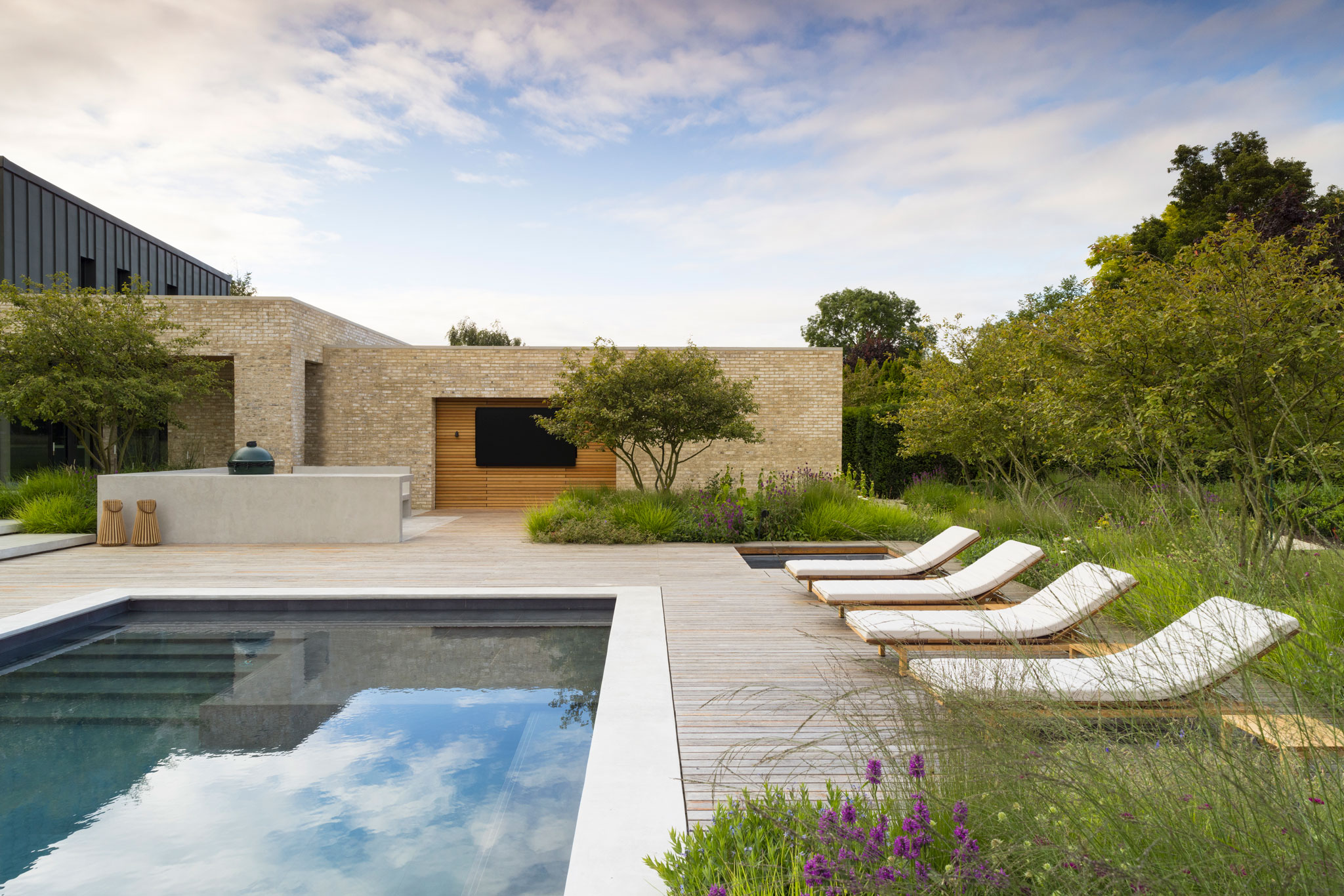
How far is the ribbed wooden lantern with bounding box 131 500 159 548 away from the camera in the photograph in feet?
29.9

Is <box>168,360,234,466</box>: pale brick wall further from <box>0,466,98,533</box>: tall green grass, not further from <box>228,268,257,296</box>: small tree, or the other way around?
<box>228,268,257,296</box>: small tree

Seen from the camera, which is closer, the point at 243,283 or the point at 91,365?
the point at 91,365

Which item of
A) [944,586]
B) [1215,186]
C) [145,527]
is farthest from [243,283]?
[1215,186]

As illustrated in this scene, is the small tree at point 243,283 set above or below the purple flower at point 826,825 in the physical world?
above

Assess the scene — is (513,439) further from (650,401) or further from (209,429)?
(209,429)

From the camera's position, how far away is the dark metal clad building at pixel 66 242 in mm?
15906

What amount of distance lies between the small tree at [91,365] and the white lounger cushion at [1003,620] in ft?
40.5

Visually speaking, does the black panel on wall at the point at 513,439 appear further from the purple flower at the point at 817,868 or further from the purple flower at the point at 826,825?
the purple flower at the point at 817,868

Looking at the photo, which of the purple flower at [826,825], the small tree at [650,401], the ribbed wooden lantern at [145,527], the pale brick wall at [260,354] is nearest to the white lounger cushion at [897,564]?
the purple flower at [826,825]

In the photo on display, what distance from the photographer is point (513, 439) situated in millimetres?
15625

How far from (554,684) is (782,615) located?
183 centimetres

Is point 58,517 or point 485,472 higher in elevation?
point 485,472

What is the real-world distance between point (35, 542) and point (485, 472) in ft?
26.1

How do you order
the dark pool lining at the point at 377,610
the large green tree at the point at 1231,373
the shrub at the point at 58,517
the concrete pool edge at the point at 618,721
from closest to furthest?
the concrete pool edge at the point at 618,721 → the large green tree at the point at 1231,373 → the dark pool lining at the point at 377,610 → the shrub at the point at 58,517
